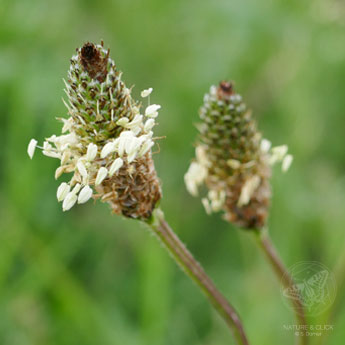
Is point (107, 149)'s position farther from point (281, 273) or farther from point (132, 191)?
point (281, 273)

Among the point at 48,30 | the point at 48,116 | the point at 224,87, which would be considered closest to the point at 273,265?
the point at 224,87

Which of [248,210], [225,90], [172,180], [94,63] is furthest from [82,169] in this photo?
[172,180]

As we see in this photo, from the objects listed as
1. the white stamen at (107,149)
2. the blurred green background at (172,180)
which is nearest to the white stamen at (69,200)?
the white stamen at (107,149)

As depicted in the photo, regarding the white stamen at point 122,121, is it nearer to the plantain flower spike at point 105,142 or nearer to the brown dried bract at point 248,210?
the plantain flower spike at point 105,142

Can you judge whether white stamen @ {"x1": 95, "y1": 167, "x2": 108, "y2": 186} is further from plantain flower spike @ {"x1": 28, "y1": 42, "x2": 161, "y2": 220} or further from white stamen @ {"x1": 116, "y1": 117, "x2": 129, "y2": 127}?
white stamen @ {"x1": 116, "y1": 117, "x2": 129, "y2": 127}

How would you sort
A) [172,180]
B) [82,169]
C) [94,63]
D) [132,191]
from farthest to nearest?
[172,180] < [132,191] < [82,169] < [94,63]

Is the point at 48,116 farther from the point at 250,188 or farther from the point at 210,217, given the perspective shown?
the point at 250,188

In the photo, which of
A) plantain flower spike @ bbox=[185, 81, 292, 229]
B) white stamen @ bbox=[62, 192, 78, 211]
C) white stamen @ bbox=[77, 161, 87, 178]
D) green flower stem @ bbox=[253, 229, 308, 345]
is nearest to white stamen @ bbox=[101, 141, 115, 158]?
white stamen @ bbox=[77, 161, 87, 178]
